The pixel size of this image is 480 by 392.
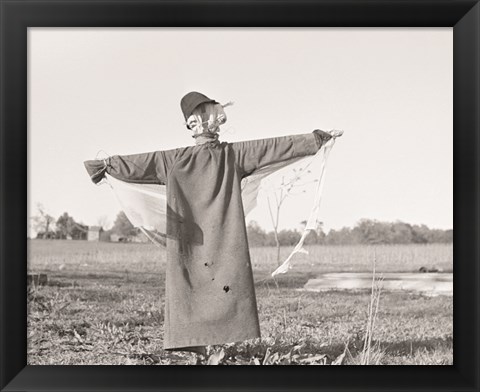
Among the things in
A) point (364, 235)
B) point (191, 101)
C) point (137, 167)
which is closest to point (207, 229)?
point (137, 167)

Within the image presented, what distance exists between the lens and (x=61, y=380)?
8.98 ft

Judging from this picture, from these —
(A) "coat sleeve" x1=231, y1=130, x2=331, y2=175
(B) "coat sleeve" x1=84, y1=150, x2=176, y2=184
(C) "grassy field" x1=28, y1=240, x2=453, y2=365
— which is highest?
(A) "coat sleeve" x1=231, y1=130, x2=331, y2=175

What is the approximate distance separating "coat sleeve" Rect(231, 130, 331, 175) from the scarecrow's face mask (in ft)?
0.29

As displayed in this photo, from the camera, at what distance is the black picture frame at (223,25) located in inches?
107

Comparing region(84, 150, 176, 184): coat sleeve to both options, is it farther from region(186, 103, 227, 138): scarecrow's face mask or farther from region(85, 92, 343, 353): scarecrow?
region(186, 103, 227, 138): scarecrow's face mask

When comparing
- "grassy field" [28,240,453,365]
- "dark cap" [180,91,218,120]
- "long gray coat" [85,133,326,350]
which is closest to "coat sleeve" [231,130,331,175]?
"long gray coat" [85,133,326,350]

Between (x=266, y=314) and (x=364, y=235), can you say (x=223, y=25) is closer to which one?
(x=364, y=235)

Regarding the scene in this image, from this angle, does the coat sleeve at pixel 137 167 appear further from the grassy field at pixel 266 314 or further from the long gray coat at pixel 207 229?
the grassy field at pixel 266 314

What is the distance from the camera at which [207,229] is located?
2.75m

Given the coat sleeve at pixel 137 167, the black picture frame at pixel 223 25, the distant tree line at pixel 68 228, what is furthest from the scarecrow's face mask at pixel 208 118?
the distant tree line at pixel 68 228

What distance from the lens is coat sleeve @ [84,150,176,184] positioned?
2764 mm

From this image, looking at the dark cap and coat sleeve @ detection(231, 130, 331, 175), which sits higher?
the dark cap

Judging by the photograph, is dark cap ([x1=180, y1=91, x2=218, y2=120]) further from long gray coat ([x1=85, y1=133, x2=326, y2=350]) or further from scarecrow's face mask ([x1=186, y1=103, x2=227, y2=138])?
long gray coat ([x1=85, y1=133, x2=326, y2=350])
